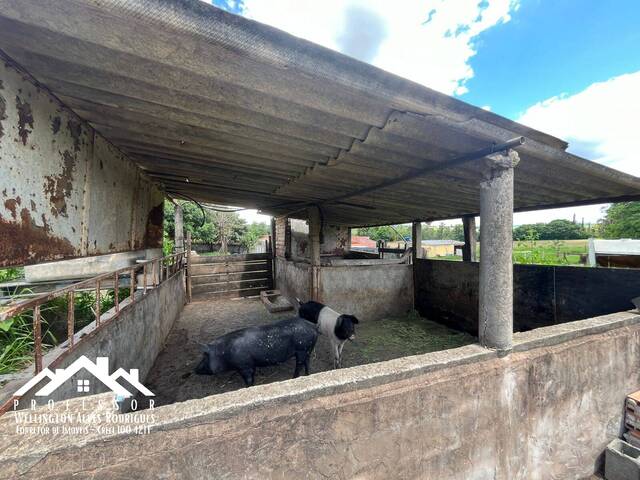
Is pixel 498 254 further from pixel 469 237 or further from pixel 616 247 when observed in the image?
pixel 616 247

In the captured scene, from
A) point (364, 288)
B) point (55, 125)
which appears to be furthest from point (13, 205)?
point (364, 288)

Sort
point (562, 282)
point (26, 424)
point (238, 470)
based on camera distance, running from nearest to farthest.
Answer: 1. point (26, 424)
2. point (238, 470)
3. point (562, 282)

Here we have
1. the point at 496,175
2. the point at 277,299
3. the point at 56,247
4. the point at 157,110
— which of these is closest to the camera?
the point at 56,247

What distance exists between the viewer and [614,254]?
11.8 metres

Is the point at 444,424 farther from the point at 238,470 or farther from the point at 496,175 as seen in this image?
the point at 496,175

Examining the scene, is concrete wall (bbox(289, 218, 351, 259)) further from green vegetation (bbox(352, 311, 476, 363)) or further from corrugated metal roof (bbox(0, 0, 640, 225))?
corrugated metal roof (bbox(0, 0, 640, 225))

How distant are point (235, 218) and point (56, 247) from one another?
1065 inches

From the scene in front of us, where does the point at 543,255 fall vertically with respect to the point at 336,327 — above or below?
above

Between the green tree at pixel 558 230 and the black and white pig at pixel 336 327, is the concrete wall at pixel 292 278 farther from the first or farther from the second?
the green tree at pixel 558 230

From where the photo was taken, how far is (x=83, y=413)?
1.35 meters

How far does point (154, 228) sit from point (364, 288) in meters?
5.15

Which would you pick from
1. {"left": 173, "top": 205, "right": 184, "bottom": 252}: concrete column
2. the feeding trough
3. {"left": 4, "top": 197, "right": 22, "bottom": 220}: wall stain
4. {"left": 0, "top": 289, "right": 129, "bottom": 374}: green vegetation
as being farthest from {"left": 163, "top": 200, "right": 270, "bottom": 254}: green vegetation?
{"left": 4, "top": 197, "right": 22, "bottom": 220}: wall stain

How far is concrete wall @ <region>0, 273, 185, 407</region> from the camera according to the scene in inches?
80.7

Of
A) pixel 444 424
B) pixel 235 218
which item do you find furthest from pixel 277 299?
pixel 235 218
